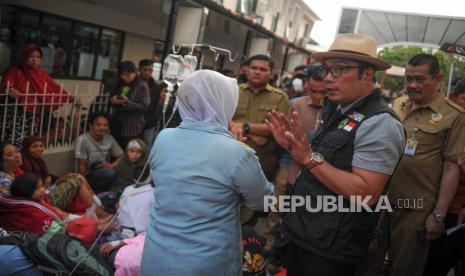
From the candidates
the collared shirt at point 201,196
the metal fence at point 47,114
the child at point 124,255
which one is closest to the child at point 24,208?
the child at point 124,255

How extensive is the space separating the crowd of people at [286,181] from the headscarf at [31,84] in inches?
0.9

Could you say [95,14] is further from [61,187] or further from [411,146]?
[411,146]

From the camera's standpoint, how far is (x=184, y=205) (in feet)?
5.54

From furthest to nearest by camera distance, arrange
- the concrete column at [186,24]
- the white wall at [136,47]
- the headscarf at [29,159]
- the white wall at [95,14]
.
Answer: the white wall at [136,47], the white wall at [95,14], the concrete column at [186,24], the headscarf at [29,159]

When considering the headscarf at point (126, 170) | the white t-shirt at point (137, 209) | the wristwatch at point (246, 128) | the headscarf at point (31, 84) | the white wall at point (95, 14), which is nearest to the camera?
the white t-shirt at point (137, 209)

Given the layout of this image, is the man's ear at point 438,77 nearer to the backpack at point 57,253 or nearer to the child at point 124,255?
the child at point 124,255

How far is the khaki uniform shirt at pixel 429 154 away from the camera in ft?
7.85

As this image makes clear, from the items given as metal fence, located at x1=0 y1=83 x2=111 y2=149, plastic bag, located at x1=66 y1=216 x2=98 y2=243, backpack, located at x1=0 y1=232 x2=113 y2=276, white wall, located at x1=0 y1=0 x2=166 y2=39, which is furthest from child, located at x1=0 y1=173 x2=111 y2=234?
white wall, located at x1=0 y1=0 x2=166 y2=39

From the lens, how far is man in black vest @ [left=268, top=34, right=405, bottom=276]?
174cm

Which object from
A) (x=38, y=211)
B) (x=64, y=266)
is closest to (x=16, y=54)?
(x=38, y=211)

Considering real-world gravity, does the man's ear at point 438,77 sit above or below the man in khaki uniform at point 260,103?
above

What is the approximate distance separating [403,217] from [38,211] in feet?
8.29

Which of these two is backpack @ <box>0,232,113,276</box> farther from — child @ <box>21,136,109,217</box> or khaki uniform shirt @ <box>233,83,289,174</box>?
khaki uniform shirt @ <box>233,83,289,174</box>

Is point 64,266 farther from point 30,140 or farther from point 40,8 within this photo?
point 40,8
